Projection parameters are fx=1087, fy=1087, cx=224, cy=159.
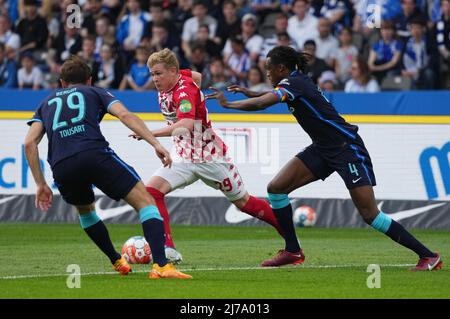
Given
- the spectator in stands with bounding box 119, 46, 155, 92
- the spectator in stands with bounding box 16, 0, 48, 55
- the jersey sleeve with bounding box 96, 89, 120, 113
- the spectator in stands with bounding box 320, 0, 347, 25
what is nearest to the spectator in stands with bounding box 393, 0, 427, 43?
the spectator in stands with bounding box 320, 0, 347, 25

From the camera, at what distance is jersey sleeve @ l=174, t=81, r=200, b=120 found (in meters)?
11.2

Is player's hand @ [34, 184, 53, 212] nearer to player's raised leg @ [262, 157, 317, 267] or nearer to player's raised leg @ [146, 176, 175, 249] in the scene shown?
player's raised leg @ [146, 176, 175, 249]

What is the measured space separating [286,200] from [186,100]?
1502mm

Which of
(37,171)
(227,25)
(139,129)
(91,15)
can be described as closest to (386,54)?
(227,25)

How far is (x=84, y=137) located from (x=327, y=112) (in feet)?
8.67

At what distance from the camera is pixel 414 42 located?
19.2 m

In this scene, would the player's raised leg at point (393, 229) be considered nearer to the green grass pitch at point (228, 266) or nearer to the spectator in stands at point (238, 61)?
the green grass pitch at point (228, 266)

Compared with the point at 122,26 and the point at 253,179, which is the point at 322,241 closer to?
the point at 253,179

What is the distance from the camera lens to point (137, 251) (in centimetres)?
1149

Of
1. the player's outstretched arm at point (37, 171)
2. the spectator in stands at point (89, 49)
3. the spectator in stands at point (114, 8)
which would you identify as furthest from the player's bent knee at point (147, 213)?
the spectator in stands at point (114, 8)

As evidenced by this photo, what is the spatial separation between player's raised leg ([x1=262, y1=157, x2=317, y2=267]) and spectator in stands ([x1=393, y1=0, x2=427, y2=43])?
8661 millimetres

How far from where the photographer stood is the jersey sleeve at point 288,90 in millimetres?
10641
